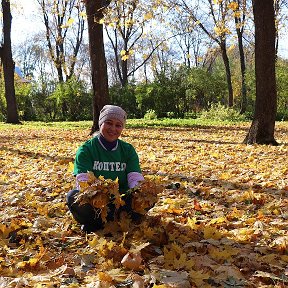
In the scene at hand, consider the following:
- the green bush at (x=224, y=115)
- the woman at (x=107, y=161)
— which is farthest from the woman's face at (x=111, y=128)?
the green bush at (x=224, y=115)

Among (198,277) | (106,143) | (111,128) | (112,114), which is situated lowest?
(198,277)

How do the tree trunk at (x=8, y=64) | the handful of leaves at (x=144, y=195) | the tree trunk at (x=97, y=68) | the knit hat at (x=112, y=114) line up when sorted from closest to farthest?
the handful of leaves at (x=144, y=195)
the knit hat at (x=112, y=114)
the tree trunk at (x=97, y=68)
the tree trunk at (x=8, y=64)

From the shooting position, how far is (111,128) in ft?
11.0

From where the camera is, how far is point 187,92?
24.3m

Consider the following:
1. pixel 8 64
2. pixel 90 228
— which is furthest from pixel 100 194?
pixel 8 64

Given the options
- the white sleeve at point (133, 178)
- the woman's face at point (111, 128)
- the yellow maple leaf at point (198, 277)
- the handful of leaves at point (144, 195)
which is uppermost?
the woman's face at point (111, 128)

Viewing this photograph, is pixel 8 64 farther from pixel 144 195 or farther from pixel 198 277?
pixel 198 277

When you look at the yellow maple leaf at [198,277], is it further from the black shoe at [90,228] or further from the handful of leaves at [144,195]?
the black shoe at [90,228]

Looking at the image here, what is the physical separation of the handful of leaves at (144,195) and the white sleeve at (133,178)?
19cm

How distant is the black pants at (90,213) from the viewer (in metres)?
3.10

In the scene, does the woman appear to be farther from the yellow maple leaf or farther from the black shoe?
the yellow maple leaf

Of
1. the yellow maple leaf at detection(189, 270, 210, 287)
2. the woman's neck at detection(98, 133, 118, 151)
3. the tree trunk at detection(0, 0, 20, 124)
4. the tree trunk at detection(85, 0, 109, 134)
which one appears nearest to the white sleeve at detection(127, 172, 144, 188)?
the woman's neck at detection(98, 133, 118, 151)

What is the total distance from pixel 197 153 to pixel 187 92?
Result: 1699cm

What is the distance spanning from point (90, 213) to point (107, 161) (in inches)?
21.1
